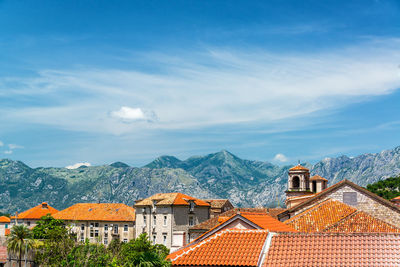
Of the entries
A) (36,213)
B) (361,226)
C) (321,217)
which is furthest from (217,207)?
(361,226)

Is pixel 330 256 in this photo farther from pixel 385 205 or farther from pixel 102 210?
pixel 102 210

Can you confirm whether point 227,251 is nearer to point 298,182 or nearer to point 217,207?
point 298,182

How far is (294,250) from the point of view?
930 inches

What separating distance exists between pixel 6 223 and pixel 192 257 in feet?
471

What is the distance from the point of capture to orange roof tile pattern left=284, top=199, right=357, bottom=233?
40.6m

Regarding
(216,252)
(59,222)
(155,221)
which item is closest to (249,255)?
(216,252)

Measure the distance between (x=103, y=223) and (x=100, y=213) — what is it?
3.61 metres

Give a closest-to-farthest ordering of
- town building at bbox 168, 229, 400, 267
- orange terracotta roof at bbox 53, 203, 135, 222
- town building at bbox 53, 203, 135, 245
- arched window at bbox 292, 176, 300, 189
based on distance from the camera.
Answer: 1. town building at bbox 168, 229, 400, 267
2. arched window at bbox 292, 176, 300, 189
3. town building at bbox 53, 203, 135, 245
4. orange terracotta roof at bbox 53, 203, 135, 222

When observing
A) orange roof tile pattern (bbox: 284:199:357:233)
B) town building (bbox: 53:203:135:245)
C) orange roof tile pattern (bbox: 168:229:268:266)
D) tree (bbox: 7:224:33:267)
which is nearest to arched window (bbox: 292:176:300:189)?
orange roof tile pattern (bbox: 284:199:357:233)

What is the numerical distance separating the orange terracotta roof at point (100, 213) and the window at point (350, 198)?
222 feet

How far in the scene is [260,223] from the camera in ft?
99.0

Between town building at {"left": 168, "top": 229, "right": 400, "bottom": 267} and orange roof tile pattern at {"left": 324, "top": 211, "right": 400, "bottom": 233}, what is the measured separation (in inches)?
515

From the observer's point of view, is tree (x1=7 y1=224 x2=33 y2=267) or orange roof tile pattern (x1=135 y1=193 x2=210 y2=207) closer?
tree (x1=7 y1=224 x2=33 y2=267)

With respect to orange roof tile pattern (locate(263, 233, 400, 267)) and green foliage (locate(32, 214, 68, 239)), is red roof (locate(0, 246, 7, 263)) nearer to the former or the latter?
green foliage (locate(32, 214, 68, 239))
